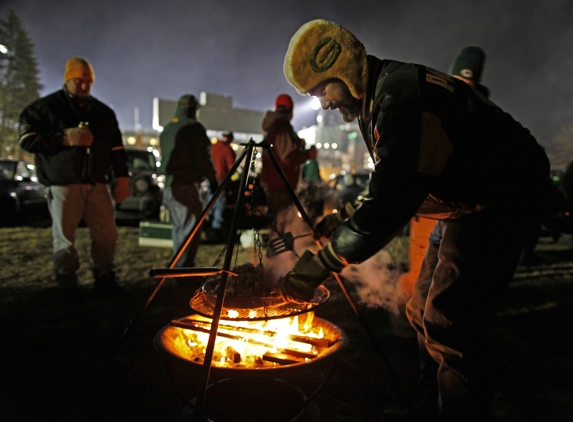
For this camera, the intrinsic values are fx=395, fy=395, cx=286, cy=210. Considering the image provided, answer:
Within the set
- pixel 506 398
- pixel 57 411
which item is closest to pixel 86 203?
pixel 57 411

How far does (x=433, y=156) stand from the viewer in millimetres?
1721

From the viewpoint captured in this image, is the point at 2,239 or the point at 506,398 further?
the point at 2,239

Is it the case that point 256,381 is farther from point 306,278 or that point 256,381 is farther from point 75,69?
point 75,69

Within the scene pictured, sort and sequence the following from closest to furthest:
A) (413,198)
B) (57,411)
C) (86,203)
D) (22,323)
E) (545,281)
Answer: (413,198)
(57,411)
(22,323)
(86,203)
(545,281)

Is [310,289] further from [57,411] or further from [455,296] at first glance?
[57,411]

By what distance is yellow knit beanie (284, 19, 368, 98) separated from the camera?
6.35ft

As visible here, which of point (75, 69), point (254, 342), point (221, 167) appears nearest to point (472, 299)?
point (254, 342)

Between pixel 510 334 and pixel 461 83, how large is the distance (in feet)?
9.52

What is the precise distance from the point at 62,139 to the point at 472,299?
13.8 ft

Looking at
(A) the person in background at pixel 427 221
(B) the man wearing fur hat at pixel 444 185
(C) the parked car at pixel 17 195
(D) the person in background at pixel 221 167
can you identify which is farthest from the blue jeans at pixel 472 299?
(C) the parked car at pixel 17 195


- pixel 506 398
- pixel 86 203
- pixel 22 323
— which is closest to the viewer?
pixel 506 398

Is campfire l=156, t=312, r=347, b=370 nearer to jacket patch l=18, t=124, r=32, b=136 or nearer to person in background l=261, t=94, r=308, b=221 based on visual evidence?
person in background l=261, t=94, r=308, b=221

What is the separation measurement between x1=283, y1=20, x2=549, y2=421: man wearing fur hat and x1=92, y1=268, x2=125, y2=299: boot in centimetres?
330

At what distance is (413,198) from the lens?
1.71 meters
